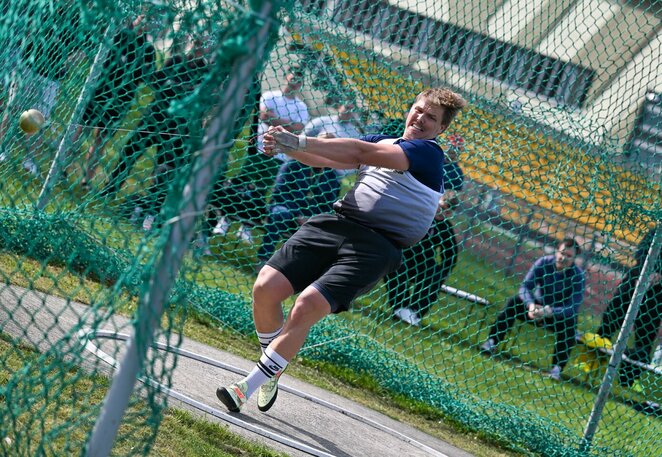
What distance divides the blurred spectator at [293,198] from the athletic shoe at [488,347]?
1872mm

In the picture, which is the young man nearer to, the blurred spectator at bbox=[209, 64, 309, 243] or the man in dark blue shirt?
the blurred spectator at bbox=[209, 64, 309, 243]

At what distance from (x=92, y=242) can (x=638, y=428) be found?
453 cm

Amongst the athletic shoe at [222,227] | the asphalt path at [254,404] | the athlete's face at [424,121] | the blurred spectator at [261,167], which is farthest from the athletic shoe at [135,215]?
the athletic shoe at [222,227]

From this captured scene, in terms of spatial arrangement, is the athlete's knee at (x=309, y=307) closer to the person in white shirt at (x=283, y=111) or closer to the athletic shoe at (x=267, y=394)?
the athletic shoe at (x=267, y=394)

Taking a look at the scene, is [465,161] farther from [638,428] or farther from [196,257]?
[196,257]

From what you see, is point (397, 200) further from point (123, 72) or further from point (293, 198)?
point (293, 198)

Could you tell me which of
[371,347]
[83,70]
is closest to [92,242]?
[83,70]

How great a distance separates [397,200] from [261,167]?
3682 millimetres

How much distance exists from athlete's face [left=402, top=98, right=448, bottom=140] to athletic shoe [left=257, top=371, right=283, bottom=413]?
1554 mm

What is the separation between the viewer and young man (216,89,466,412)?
493 centimetres

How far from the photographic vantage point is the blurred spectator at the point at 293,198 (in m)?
8.48

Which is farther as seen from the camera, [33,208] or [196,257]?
[33,208]

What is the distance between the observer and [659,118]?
7188 mm

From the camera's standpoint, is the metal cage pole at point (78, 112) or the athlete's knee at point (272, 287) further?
the metal cage pole at point (78, 112)
